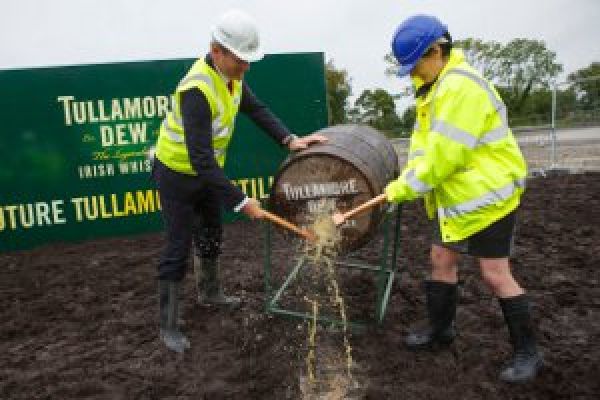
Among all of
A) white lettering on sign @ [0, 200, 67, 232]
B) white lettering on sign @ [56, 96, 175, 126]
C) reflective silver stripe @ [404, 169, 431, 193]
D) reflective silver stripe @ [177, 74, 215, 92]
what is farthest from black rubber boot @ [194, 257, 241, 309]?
white lettering on sign @ [0, 200, 67, 232]

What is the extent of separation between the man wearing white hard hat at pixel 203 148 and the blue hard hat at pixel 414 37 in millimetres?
880

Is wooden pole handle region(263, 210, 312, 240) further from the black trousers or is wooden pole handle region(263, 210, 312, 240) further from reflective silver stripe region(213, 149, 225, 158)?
reflective silver stripe region(213, 149, 225, 158)

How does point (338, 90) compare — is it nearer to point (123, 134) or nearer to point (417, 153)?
point (123, 134)

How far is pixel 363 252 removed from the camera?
6102mm

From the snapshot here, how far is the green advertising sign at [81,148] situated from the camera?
731cm

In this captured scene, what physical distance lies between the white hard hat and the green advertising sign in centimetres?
428

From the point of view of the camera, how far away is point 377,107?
47.2 meters

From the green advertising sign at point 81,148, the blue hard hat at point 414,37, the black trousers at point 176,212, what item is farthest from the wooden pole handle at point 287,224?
the green advertising sign at point 81,148

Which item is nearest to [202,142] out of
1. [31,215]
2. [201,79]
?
[201,79]

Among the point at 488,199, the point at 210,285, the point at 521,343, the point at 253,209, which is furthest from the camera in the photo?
the point at 210,285

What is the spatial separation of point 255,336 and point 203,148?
1.40 meters

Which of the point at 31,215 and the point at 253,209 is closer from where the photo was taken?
the point at 253,209

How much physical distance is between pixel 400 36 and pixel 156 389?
94.5 inches

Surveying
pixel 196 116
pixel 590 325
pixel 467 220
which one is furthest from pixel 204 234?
pixel 590 325
